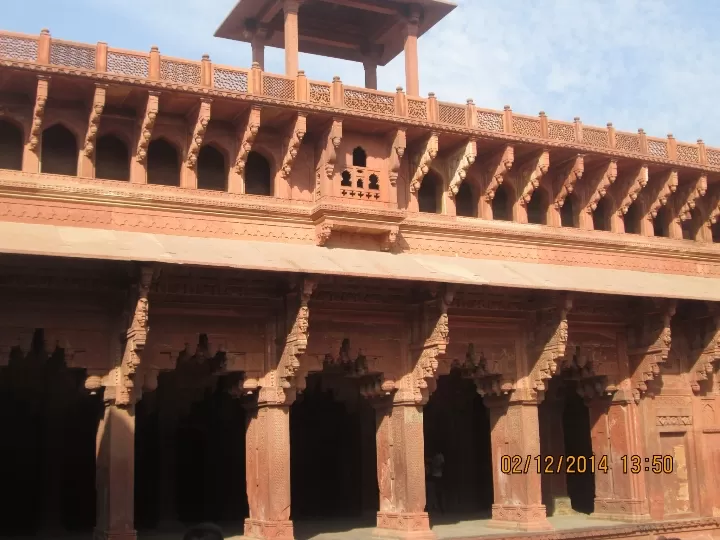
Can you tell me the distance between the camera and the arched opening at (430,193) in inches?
559

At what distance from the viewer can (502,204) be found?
14.9 meters

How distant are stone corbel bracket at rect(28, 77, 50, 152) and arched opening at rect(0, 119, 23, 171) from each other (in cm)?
33

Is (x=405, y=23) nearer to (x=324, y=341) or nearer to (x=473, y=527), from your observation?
(x=324, y=341)

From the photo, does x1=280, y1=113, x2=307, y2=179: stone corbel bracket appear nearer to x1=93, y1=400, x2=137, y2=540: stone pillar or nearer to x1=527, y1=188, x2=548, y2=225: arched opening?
x1=93, y1=400, x2=137, y2=540: stone pillar

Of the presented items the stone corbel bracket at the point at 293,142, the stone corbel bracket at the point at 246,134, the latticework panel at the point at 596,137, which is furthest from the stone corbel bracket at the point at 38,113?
the latticework panel at the point at 596,137

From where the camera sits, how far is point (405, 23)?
601 inches

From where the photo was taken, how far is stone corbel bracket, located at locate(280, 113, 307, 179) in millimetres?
12586

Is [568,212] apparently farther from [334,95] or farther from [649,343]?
[334,95]

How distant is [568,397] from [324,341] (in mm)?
6265

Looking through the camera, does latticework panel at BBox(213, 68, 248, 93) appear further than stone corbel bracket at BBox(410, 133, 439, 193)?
No

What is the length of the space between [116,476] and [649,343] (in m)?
8.65

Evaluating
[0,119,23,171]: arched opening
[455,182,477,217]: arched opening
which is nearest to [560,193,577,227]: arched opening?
[455,182,477,217]: arched opening

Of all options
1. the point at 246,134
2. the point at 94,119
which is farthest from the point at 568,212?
the point at 94,119

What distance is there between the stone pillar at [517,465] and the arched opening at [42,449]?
20.2ft
